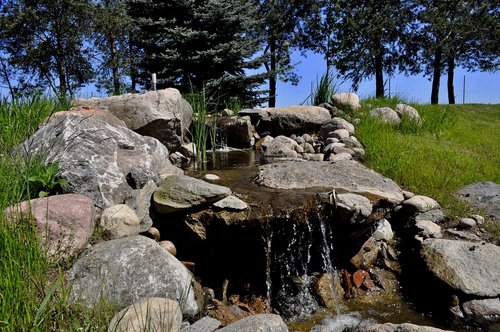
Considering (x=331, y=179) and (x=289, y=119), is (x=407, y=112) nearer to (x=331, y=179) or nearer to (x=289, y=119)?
(x=289, y=119)

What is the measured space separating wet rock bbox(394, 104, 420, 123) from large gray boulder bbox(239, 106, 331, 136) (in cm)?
162

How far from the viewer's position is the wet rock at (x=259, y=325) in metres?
2.20

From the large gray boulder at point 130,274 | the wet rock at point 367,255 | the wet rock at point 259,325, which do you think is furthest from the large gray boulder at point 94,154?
the wet rock at point 367,255

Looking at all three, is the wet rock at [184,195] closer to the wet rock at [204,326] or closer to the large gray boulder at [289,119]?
the wet rock at [204,326]

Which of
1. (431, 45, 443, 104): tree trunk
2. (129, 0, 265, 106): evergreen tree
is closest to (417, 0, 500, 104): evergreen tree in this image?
(431, 45, 443, 104): tree trunk

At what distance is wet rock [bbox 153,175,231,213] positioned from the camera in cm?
348

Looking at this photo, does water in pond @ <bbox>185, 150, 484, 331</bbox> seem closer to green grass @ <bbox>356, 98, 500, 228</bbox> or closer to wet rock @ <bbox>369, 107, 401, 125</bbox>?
green grass @ <bbox>356, 98, 500, 228</bbox>

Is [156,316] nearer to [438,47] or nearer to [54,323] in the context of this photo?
[54,323]

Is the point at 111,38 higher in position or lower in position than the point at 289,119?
higher

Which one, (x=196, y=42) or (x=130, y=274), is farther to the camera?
(x=196, y=42)

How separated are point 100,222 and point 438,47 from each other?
2040cm

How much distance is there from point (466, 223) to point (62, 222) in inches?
155

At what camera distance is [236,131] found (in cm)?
740

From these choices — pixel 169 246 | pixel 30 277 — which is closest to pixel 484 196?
pixel 169 246
